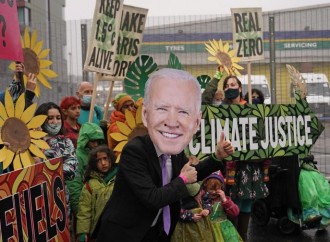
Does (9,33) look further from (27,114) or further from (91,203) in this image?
(91,203)

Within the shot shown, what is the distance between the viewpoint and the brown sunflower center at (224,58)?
595 cm

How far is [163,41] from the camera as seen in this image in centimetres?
755

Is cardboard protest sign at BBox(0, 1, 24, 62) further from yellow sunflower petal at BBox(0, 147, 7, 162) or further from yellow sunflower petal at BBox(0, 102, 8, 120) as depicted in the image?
yellow sunflower petal at BBox(0, 147, 7, 162)

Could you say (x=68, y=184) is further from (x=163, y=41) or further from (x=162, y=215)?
(x=163, y=41)

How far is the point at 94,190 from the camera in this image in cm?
373

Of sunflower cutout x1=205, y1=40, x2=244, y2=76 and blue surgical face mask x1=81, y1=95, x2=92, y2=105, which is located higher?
sunflower cutout x1=205, y1=40, x2=244, y2=76

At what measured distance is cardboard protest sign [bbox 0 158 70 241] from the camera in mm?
2531

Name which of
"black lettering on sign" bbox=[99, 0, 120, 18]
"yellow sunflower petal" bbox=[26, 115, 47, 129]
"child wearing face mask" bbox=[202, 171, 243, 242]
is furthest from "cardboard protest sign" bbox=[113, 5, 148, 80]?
"yellow sunflower petal" bbox=[26, 115, 47, 129]

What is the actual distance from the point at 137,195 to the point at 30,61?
Result: 2034mm

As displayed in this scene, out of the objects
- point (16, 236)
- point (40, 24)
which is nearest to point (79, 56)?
point (40, 24)

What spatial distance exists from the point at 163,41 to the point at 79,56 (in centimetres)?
122

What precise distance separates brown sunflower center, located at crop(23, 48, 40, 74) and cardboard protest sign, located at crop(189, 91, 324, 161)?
1314mm

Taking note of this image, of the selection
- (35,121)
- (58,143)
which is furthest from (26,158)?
(58,143)

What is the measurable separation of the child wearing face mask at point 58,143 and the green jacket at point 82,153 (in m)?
0.06
